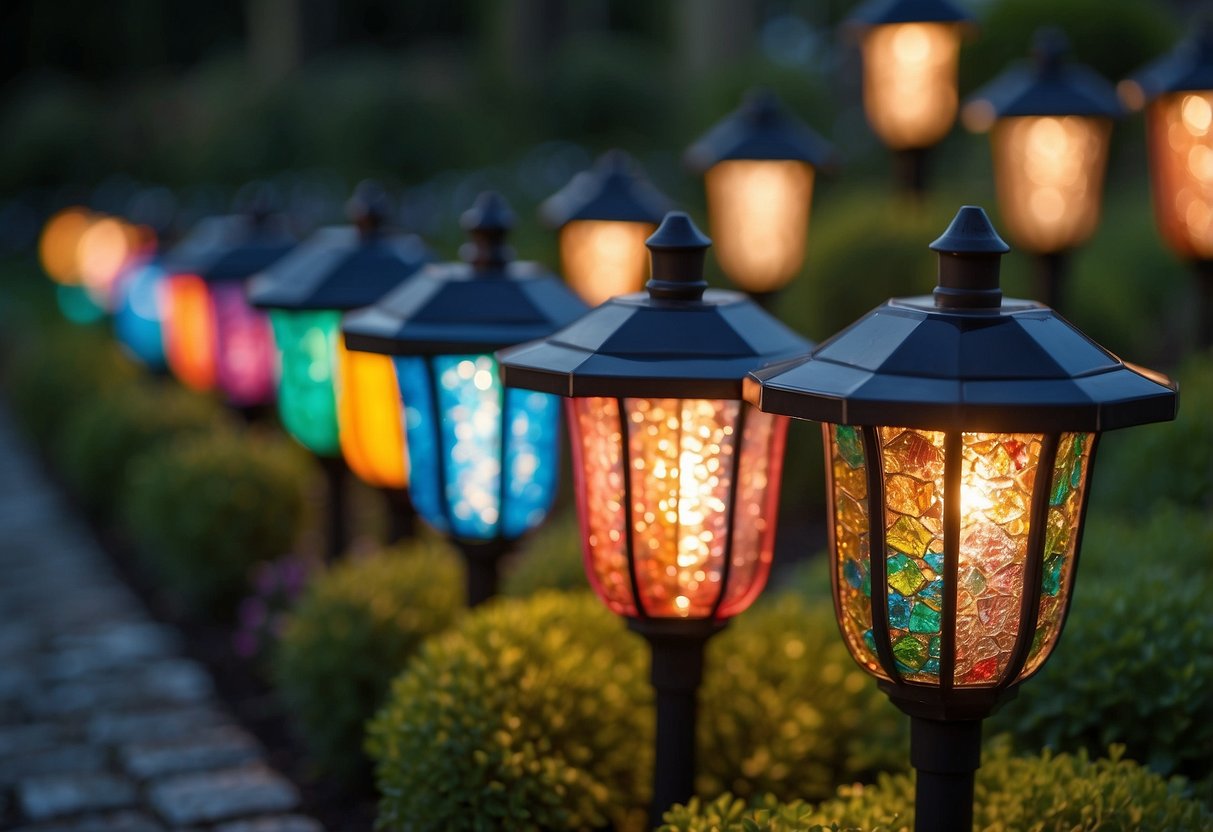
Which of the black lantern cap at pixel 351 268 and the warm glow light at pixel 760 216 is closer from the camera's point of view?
the black lantern cap at pixel 351 268

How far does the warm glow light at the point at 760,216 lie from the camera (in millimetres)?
5684

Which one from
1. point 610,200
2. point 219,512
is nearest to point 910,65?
point 610,200

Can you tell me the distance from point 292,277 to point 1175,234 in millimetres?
3112

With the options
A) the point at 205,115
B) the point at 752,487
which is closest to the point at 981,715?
the point at 752,487

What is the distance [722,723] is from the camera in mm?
3486

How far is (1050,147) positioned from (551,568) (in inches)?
99.9

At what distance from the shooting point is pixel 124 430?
786 centimetres

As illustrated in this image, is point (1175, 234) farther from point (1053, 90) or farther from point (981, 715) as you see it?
point (981, 715)

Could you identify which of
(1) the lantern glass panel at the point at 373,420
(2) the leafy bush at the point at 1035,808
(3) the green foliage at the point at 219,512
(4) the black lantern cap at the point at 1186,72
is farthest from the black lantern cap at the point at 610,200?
(2) the leafy bush at the point at 1035,808

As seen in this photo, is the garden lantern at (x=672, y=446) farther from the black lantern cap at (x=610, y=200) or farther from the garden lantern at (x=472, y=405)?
the black lantern cap at (x=610, y=200)

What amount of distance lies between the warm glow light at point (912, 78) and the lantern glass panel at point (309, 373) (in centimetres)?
333

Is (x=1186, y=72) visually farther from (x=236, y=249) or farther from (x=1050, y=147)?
(x=236, y=249)

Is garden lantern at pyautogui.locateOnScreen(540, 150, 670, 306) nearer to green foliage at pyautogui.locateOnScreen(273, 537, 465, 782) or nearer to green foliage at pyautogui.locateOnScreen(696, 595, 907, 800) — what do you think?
green foliage at pyautogui.locateOnScreen(273, 537, 465, 782)

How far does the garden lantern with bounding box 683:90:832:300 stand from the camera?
5633 millimetres
